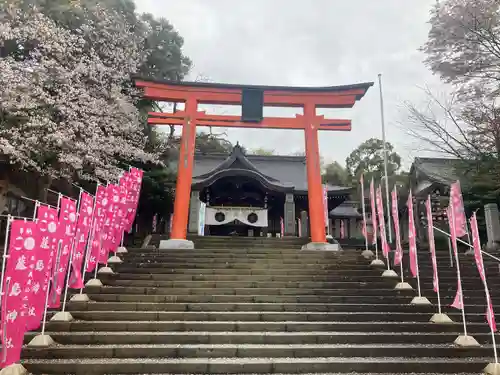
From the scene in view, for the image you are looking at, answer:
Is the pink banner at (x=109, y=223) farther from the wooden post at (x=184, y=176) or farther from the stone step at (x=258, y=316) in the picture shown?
the wooden post at (x=184, y=176)

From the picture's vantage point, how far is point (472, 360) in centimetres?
562

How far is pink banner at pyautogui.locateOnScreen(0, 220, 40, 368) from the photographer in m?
4.65

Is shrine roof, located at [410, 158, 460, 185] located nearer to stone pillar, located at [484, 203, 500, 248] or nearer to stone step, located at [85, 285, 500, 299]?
stone pillar, located at [484, 203, 500, 248]

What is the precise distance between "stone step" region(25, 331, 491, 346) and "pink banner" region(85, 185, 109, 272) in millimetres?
2082

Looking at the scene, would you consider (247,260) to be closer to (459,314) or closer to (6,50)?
(459,314)

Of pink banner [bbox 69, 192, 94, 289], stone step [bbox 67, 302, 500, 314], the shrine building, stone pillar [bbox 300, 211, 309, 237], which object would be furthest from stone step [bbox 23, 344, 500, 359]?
stone pillar [bbox 300, 211, 309, 237]

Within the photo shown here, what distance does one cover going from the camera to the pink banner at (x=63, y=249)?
20.6ft

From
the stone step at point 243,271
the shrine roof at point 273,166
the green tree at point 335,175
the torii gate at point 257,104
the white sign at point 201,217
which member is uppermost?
the green tree at point 335,175

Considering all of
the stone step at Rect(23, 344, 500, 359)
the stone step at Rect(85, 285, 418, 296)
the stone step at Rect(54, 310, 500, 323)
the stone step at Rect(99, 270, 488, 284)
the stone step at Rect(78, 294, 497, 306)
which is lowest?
the stone step at Rect(23, 344, 500, 359)

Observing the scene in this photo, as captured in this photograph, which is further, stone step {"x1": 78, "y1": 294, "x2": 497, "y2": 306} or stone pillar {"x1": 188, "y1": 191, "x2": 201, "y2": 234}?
stone pillar {"x1": 188, "y1": 191, "x2": 201, "y2": 234}

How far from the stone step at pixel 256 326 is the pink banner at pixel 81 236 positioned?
916mm

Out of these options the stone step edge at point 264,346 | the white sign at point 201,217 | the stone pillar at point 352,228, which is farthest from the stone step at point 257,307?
the stone pillar at point 352,228

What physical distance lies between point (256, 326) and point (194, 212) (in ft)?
32.8

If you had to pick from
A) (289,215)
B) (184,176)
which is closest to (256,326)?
(184,176)
